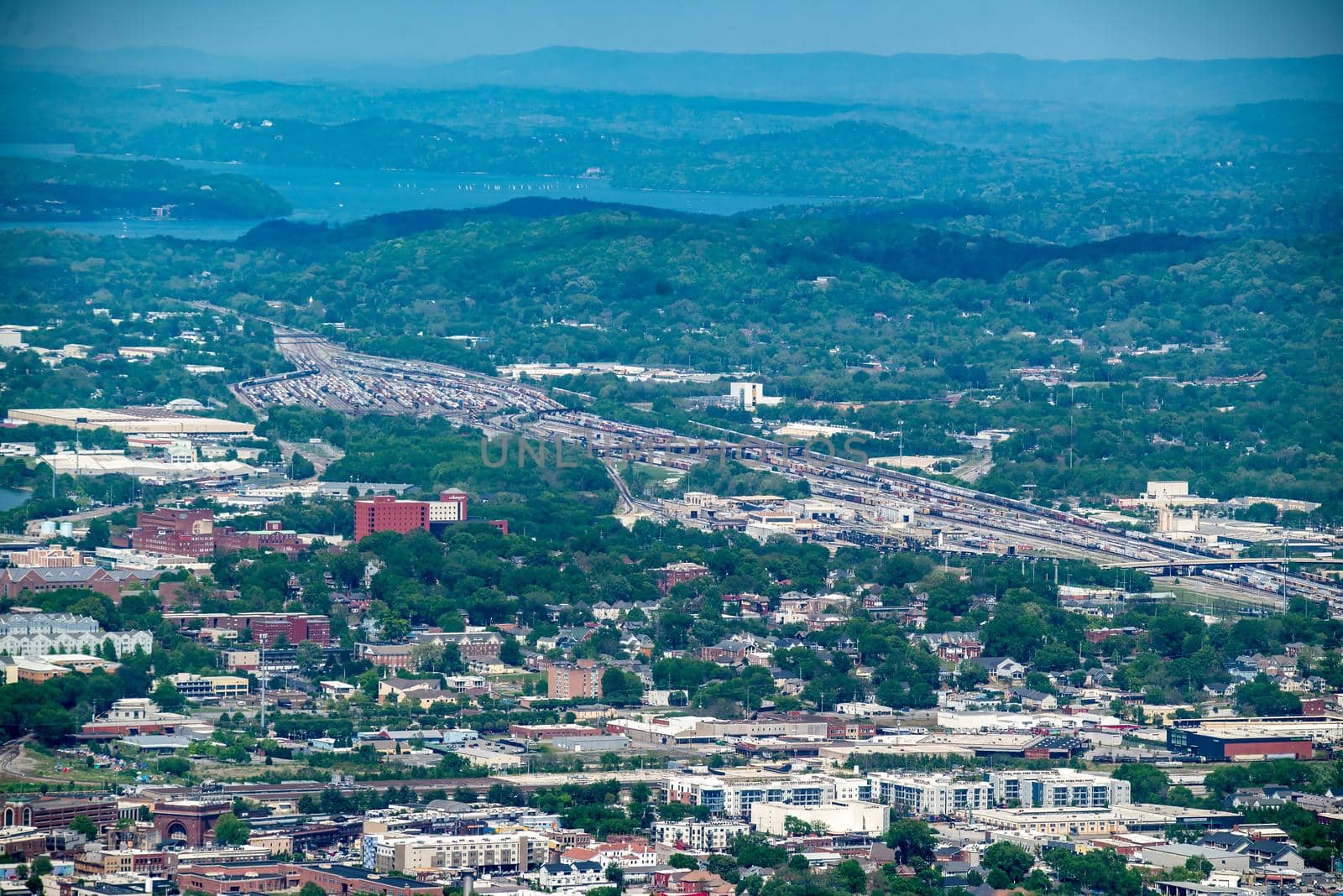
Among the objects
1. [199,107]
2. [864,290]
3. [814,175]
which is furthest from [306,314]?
[199,107]

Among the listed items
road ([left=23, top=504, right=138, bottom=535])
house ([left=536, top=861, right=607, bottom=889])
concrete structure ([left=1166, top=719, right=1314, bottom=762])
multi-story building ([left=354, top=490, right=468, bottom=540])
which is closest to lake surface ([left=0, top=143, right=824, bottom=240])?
road ([left=23, top=504, right=138, bottom=535])

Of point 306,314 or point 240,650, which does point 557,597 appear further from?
point 306,314

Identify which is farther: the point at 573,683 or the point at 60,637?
the point at 60,637

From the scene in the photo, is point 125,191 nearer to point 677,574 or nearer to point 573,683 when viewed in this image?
point 677,574

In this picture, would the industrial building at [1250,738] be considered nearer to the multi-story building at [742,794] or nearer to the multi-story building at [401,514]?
the multi-story building at [742,794]

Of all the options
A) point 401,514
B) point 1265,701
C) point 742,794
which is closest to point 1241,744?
point 1265,701

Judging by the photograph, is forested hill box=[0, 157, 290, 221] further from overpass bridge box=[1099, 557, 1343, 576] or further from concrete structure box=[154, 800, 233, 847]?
concrete structure box=[154, 800, 233, 847]
